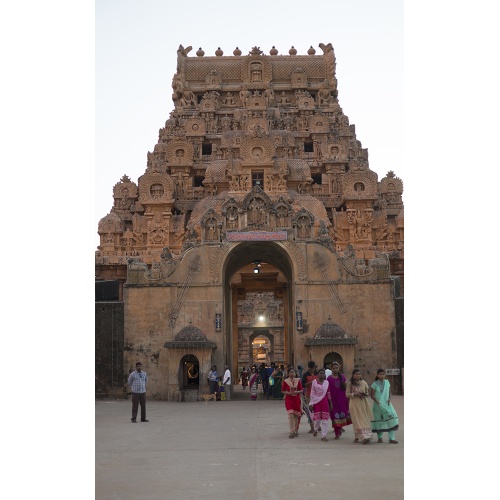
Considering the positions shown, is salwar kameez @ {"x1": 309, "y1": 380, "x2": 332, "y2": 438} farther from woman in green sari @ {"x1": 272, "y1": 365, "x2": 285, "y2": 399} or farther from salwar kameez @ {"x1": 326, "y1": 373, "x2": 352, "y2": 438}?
woman in green sari @ {"x1": 272, "y1": 365, "x2": 285, "y2": 399}

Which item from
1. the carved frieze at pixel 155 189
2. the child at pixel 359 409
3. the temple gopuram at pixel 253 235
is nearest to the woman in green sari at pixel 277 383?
the temple gopuram at pixel 253 235

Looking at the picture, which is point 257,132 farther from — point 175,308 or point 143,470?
point 143,470

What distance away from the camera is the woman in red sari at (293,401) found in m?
15.1

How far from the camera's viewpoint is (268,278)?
134 feet

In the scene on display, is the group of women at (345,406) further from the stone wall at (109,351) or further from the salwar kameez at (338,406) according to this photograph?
the stone wall at (109,351)

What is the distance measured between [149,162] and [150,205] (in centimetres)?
632

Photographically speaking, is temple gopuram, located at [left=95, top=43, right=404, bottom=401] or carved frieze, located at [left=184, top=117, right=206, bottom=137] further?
carved frieze, located at [left=184, top=117, right=206, bottom=137]

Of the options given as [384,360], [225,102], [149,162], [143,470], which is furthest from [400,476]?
[225,102]

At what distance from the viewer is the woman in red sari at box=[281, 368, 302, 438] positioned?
15.1m

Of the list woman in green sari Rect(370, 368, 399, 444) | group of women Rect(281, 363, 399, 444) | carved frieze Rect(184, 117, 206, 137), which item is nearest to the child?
group of women Rect(281, 363, 399, 444)

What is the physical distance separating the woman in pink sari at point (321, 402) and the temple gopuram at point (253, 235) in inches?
425

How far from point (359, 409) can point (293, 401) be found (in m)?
1.70

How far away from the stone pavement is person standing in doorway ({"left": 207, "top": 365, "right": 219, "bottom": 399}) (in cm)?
708

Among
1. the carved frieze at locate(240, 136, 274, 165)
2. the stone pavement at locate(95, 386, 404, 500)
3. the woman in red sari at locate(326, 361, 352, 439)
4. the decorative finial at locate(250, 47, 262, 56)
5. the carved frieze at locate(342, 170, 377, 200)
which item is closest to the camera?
the stone pavement at locate(95, 386, 404, 500)
